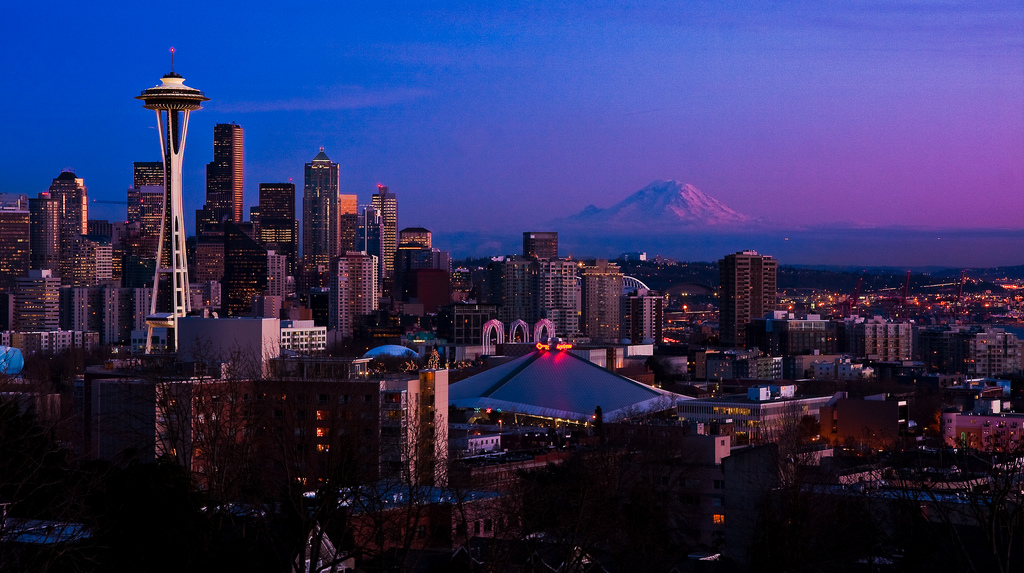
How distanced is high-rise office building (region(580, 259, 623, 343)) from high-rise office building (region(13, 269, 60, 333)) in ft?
152

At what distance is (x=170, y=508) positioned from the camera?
15.9 m

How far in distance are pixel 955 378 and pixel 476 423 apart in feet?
104

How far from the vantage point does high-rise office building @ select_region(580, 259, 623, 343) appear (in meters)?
128

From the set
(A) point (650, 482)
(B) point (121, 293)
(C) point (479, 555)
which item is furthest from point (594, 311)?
(C) point (479, 555)

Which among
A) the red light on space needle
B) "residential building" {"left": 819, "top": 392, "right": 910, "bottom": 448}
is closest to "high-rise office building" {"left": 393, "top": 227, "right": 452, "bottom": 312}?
the red light on space needle

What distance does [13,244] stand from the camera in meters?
137

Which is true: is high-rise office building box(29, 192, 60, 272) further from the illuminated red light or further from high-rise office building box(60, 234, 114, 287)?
the illuminated red light

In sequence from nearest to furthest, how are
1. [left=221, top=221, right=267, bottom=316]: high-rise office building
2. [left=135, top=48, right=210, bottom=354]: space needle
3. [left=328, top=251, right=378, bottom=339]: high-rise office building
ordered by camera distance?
[left=135, top=48, right=210, bottom=354]: space needle → [left=328, top=251, right=378, bottom=339]: high-rise office building → [left=221, top=221, right=267, bottom=316]: high-rise office building

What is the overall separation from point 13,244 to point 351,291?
34.4 m

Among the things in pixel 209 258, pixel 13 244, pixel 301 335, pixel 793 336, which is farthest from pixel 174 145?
pixel 209 258

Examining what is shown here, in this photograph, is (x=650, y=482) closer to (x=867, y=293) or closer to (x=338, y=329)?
(x=338, y=329)

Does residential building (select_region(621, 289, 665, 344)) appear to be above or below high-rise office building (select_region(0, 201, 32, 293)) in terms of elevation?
below

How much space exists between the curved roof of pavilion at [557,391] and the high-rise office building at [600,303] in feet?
209

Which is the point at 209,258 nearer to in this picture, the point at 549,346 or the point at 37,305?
the point at 37,305
